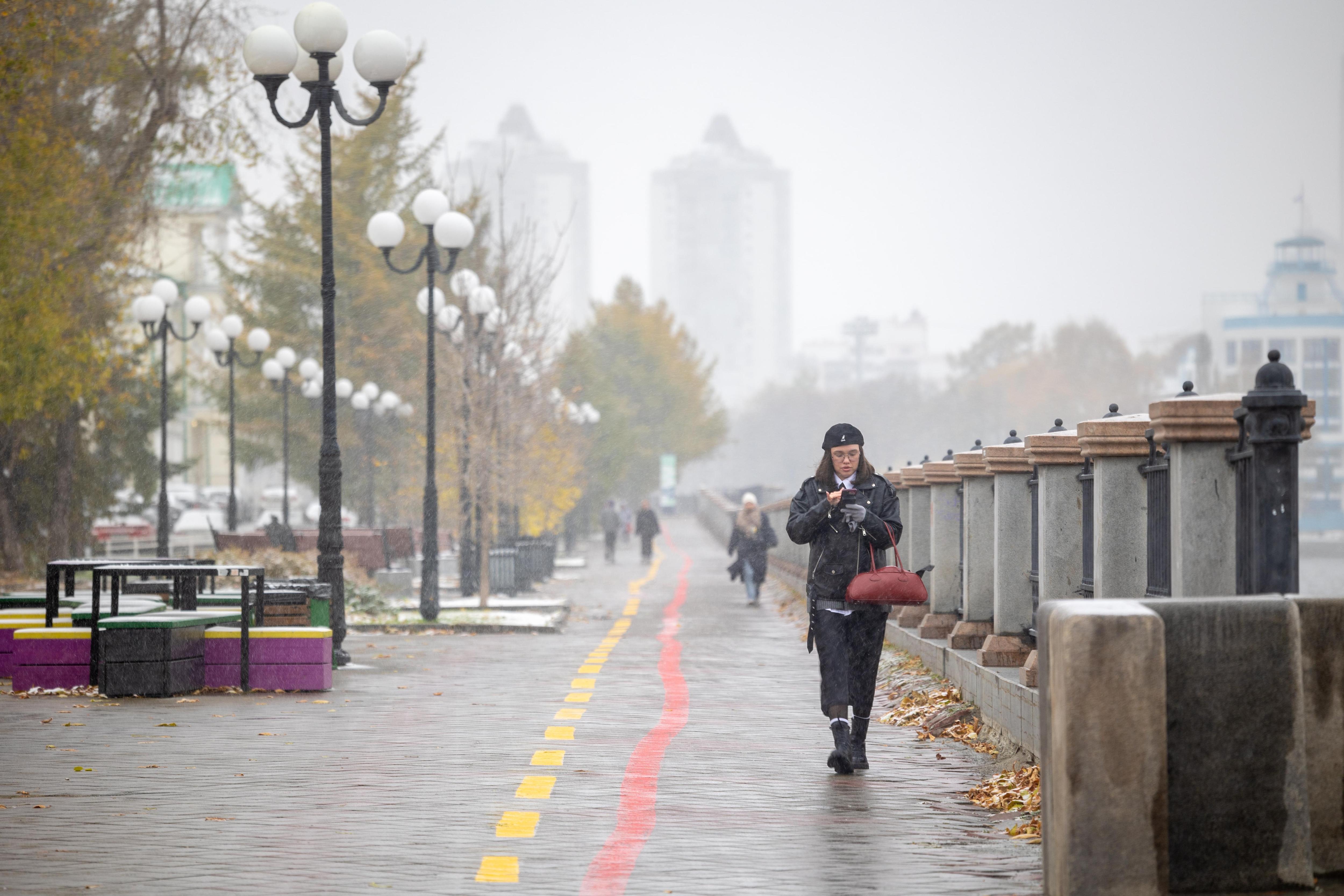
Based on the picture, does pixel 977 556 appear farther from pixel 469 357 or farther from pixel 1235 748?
pixel 469 357

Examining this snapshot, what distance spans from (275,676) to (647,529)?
32.2 meters

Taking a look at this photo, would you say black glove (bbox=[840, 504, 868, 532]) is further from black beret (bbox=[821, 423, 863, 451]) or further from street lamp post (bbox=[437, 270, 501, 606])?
street lamp post (bbox=[437, 270, 501, 606])

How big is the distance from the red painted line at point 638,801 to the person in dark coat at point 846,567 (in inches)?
42.3

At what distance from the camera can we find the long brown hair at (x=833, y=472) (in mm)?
9852

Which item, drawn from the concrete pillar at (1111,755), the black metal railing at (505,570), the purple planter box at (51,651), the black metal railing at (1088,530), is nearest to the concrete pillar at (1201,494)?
the concrete pillar at (1111,755)

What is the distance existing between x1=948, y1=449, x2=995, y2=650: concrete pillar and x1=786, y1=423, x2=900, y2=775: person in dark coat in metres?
3.30

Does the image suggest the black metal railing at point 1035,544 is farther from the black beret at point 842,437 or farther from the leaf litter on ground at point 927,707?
the black beret at point 842,437

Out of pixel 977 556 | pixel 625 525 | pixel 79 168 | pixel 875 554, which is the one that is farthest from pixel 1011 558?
pixel 625 525

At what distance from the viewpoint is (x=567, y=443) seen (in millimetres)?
39438

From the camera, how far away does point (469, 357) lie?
89.9ft

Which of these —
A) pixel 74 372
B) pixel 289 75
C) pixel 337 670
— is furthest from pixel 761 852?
pixel 74 372

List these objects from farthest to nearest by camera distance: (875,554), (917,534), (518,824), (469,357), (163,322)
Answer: (163,322) → (469,357) → (917,534) → (875,554) → (518,824)

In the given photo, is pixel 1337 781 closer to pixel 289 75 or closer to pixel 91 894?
pixel 91 894

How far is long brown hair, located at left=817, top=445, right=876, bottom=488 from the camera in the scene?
985 centimetres
